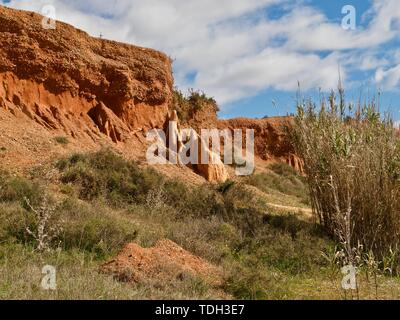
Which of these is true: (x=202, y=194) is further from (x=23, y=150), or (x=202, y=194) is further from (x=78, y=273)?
(x=78, y=273)

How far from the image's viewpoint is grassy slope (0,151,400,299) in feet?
17.9

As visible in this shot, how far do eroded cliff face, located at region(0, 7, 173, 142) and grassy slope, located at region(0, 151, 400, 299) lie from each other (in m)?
2.75

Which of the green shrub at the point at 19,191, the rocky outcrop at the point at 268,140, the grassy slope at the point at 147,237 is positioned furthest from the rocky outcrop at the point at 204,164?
the rocky outcrop at the point at 268,140

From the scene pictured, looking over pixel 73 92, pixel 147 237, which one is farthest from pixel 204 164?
A: pixel 147 237

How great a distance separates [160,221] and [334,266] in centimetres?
516

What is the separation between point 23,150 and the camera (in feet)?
39.7

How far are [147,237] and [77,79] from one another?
27.4 feet

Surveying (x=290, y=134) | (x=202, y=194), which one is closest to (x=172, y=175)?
(x=202, y=194)

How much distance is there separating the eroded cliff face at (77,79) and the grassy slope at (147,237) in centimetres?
275

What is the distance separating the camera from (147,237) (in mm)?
8086

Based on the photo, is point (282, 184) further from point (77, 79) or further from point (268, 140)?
point (77, 79)

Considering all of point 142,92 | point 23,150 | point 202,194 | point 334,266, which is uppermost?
point 142,92

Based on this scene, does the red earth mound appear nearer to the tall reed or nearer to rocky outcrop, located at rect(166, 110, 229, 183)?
the tall reed
